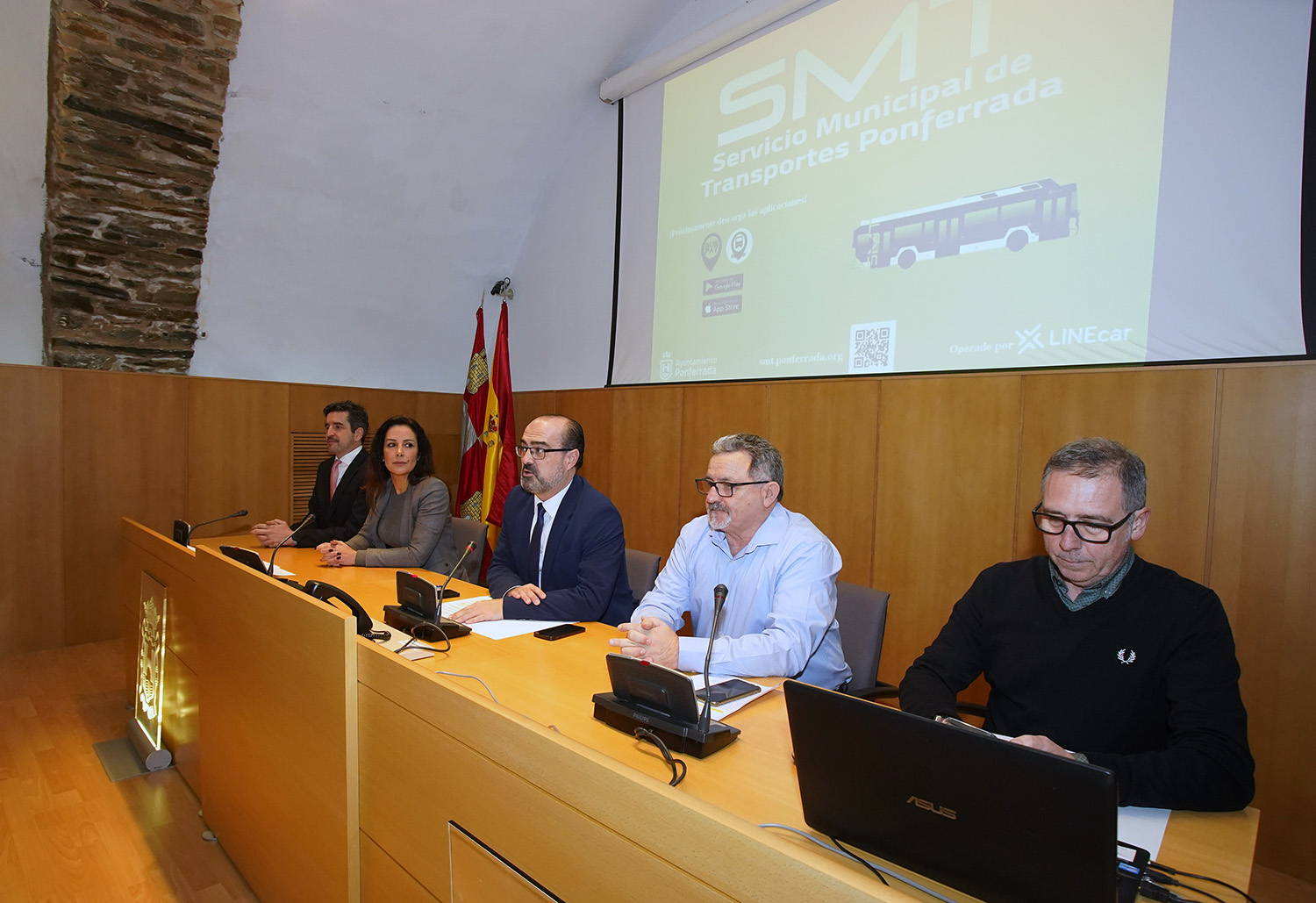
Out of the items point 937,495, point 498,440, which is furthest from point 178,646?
point 937,495

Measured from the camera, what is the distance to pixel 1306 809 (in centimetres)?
229

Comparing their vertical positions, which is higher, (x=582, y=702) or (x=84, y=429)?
(x=84, y=429)

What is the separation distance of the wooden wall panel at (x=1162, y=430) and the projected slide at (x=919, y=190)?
13 centimetres

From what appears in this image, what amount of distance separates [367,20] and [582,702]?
14.1 feet

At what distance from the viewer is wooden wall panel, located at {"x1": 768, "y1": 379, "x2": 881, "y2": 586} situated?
3.40 metres

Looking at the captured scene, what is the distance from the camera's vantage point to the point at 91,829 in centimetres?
237

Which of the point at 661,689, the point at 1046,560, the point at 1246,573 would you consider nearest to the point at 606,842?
the point at 661,689

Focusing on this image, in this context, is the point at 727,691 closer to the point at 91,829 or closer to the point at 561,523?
the point at 561,523

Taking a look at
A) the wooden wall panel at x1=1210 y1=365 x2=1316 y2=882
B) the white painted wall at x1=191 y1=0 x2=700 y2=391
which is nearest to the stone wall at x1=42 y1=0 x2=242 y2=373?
the white painted wall at x1=191 y1=0 x2=700 y2=391

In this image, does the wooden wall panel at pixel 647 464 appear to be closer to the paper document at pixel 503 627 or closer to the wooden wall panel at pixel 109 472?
the paper document at pixel 503 627

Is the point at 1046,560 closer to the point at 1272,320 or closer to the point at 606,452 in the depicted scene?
the point at 1272,320

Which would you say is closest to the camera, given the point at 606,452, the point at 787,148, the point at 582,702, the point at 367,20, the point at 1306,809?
the point at 582,702

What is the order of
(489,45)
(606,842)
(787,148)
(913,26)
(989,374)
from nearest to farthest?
(606,842) → (989,374) → (913,26) → (787,148) → (489,45)

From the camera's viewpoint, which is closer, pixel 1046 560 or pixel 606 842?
pixel 606 842
